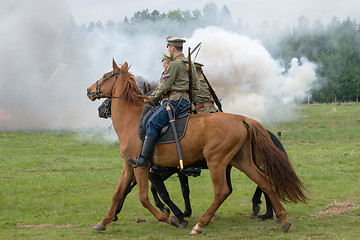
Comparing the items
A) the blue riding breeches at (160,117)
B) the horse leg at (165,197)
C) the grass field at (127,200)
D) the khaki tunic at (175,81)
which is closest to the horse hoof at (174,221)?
the grass field at (127,200)

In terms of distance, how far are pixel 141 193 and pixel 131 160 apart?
2.17 ft

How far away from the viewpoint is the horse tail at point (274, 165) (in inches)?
327

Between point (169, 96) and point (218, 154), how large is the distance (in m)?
1.44

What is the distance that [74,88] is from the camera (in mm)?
35344

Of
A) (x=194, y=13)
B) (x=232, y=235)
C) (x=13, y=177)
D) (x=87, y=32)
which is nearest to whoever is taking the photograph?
(x=232, y=235)

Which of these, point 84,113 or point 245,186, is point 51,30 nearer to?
point 84,113

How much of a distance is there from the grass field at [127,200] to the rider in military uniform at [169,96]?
4.73ft

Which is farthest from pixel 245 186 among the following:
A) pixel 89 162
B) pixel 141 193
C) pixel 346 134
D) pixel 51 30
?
pixel 51 30

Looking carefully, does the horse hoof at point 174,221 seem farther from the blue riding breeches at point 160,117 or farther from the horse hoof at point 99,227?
the blue riding breeches at point 160,117

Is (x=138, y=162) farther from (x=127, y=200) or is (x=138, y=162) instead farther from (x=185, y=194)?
(x=127, y=200)

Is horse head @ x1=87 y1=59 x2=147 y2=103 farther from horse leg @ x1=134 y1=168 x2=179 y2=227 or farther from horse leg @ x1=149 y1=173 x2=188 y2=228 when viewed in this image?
horse leg @ x1=149 y1=173 x2=188 y2=228

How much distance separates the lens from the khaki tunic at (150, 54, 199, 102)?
8.40 meters

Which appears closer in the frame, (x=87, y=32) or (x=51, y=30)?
(x=51, y=30)

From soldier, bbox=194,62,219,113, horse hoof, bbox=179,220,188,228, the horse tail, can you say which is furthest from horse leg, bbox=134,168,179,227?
soldier, bbox=194,62,219,113
